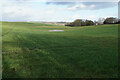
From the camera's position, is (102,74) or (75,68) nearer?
(102,74)

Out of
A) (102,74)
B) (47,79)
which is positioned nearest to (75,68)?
(102,74)

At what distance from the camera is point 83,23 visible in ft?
188

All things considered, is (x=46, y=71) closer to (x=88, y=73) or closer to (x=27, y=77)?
(x=27, y=77)

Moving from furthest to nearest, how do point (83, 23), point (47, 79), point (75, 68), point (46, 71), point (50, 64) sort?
point (83, 23) → point (50, 64) → point (75, 68) → point (46, 71) → point (47, 79)

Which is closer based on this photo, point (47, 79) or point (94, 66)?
point (47, 79)

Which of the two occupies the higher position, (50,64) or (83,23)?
(83,23)

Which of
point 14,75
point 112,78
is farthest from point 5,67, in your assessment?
point 112,78

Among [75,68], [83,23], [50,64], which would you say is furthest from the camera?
[83,23]

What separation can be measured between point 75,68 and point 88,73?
594 mm

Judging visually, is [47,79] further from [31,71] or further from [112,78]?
[112,78]

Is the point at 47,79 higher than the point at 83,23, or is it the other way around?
the point at 83,23

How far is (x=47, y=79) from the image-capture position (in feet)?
12.3

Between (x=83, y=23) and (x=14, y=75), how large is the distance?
55.6 meters

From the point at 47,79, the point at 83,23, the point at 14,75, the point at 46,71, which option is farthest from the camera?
the point at 83,23
